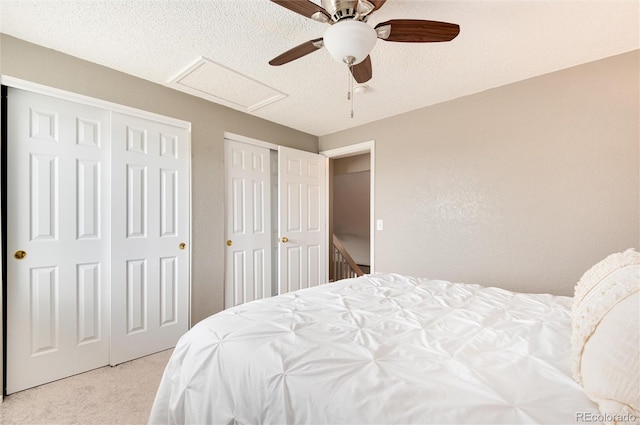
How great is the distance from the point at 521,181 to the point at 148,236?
3169mm

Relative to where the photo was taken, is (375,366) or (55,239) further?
(55,239)


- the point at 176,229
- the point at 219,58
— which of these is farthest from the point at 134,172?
the point at 219,58

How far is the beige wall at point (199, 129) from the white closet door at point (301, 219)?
0.57 metres

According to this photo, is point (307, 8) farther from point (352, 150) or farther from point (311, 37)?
point (352, 150)

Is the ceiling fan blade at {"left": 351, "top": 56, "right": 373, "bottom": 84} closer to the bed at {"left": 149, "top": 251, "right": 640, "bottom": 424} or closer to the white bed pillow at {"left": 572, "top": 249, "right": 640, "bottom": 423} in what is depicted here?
the bed at {"left": 149, "top": 251, "right": 640, "bottom": 424}

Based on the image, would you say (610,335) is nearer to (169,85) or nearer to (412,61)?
(412,61)

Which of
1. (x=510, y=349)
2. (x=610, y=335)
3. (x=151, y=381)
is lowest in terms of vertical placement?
(x=151, y=381)

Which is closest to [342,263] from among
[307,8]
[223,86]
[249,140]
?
[249,140]

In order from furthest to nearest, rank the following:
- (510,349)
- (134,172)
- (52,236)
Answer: (134,172), (52,236), (510,349)

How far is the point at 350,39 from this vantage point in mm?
1261

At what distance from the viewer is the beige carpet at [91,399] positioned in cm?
157

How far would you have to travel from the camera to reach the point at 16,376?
1776 mm

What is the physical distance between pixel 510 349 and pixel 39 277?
2.69 m

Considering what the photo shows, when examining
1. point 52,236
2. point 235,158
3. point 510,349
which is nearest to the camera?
point 510,349
